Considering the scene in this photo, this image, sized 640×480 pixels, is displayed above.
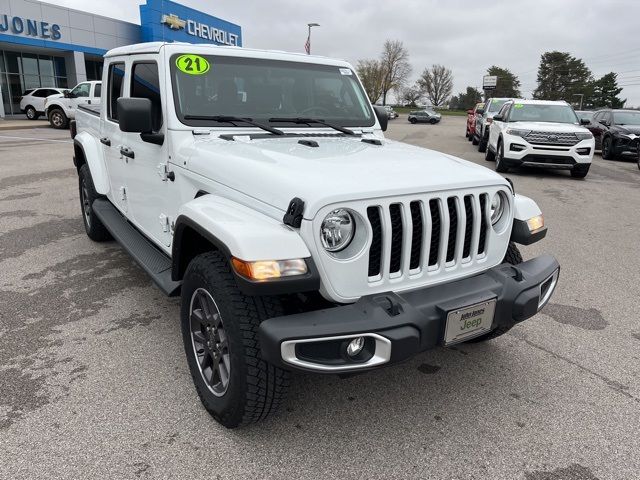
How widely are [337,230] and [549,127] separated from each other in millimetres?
10446

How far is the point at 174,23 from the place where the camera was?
101 ft

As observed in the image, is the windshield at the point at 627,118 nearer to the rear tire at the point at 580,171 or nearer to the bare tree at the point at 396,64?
the rear tire at the point at 580,171

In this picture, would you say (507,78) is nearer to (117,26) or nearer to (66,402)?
(117,26)

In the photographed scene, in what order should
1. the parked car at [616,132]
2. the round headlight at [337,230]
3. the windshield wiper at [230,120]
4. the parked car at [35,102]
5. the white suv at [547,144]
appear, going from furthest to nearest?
the parked car at [35,102]
the parked car at [616,132]
the white suv at [547,144]
the windshield wiper at [230,120]
the round headlight at [337,230]

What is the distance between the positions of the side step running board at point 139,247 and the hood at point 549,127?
941cm

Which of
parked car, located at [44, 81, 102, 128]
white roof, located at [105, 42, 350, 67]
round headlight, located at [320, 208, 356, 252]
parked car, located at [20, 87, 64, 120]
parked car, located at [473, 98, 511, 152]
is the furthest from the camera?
parked car, located at [20, 87, 64, 120]

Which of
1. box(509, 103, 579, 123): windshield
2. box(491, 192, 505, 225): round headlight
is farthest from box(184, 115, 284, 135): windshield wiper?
box(509, 103, 579, 123): windshield

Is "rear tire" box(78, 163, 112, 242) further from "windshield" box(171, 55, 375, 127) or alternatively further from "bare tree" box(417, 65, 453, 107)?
"bare tree" box(417, 65, 453, 107)

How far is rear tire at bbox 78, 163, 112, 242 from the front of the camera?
5215 millimetres

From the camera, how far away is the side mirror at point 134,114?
301 cm

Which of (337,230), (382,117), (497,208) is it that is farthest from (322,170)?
(382,117)

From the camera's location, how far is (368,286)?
7.57 feet

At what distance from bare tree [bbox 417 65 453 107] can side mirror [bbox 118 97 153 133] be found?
102m

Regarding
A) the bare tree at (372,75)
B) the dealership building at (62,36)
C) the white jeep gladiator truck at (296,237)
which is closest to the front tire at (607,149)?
the white jeep gladiator truck at (296,237)
